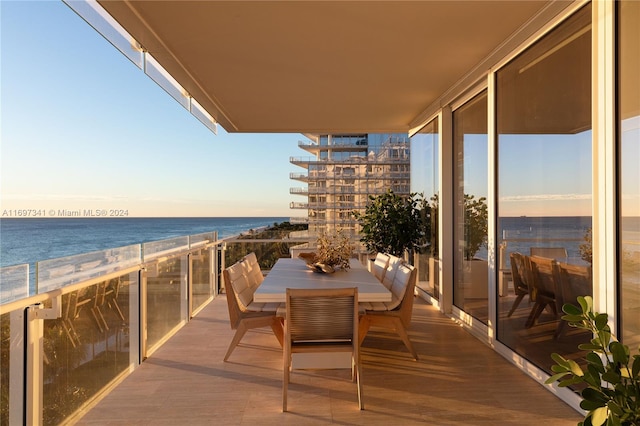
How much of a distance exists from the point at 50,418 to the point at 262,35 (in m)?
3.01

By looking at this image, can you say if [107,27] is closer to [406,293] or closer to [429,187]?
[406,293]

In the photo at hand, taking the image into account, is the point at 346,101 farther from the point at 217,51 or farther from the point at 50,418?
the point at 50,418

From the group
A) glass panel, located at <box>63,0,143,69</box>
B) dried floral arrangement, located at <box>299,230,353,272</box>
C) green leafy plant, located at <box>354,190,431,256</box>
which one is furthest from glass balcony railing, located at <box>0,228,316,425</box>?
green leafy plant, located at <box>354,190,431,256</box>

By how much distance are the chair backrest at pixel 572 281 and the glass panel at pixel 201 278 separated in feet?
13.4

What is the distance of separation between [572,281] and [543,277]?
13.9 inches

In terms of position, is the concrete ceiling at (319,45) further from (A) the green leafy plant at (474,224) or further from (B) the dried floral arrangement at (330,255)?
(B) the dried floral arrangement at (330,255)

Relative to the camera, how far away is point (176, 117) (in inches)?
1400

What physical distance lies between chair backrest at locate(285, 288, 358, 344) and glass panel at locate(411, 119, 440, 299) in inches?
133

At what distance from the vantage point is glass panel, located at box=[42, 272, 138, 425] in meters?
2.62

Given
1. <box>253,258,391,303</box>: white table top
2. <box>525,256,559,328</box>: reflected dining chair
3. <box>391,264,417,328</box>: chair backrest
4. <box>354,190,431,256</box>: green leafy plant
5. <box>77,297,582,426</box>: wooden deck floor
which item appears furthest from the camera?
<box>354,190,431,256</box>: green leafy plant

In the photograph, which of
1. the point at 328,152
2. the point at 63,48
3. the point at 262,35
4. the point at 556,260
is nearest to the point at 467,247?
the point at 556,260

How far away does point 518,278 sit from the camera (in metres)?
3.77

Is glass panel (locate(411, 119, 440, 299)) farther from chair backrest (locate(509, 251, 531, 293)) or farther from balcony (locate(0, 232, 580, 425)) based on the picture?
chair backrest (locate(509, 251, 531, 293))

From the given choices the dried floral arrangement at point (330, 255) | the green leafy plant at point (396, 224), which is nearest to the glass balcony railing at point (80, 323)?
the dried floral arrangement at point (330, 255)
